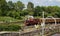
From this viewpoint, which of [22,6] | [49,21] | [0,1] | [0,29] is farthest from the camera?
[22,6]

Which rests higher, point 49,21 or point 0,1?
point 0,1

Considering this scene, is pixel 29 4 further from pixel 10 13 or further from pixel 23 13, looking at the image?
pixel 10 13

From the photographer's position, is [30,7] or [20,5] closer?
[20,5]

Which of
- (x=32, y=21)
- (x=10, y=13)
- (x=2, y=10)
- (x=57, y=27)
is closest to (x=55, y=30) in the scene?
(x=57, y=27)

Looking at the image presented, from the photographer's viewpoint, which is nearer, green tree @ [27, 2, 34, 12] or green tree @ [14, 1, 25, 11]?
green tree @ [27, 2, 34, 12]

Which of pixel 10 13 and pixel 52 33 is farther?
pixel 10 13

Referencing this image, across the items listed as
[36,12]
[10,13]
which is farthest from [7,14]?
[36,12]

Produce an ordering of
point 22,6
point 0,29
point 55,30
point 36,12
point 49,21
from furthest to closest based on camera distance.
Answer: point 22,6 < point 36,12 < point 49,21 < point 55,30 < point 0,29

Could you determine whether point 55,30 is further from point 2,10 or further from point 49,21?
point 2,10

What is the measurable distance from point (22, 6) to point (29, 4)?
4.40m

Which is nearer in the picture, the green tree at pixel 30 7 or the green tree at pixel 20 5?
the green tree at pixel 30 7

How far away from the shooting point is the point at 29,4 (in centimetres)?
6081

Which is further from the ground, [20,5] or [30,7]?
[20,5]

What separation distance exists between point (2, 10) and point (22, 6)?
12481 millimetres
